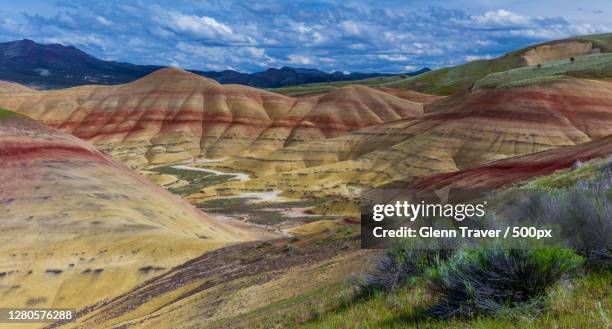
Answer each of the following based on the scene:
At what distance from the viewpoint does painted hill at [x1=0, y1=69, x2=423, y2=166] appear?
145750 millimetres

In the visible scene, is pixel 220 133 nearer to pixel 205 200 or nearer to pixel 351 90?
pixel 351 90

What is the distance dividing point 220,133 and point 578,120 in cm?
9759

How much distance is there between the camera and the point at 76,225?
36031 millimetres

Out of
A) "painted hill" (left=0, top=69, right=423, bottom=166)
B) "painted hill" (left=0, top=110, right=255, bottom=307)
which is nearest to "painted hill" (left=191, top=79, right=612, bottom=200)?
"painted hill" (left=0, top=110, right=255, bottom=307)

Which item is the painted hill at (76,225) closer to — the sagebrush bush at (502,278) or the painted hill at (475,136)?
the sagebrush bush at (502,278)

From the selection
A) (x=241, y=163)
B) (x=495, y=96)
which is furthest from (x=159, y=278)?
(x=241, y=163)

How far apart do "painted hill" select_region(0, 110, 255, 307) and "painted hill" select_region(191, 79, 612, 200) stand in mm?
42424

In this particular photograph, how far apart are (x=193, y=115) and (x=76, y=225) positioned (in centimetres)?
12513

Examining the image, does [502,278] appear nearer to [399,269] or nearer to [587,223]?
[587,223]

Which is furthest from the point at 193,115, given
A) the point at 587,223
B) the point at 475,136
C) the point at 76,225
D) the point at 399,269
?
the point at 587,223

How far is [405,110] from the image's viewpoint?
15712 centimetres

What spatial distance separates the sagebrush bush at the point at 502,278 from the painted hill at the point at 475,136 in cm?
7821

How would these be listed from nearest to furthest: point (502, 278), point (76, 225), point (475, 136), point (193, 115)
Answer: point (502, 278) → point (76, 225) → point (475, 136) → point (193, 115)

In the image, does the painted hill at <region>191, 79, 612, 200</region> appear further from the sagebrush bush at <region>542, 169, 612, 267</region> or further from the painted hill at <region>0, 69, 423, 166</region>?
the sagebrush bush at <region>542, 169, 612, 267</region>
